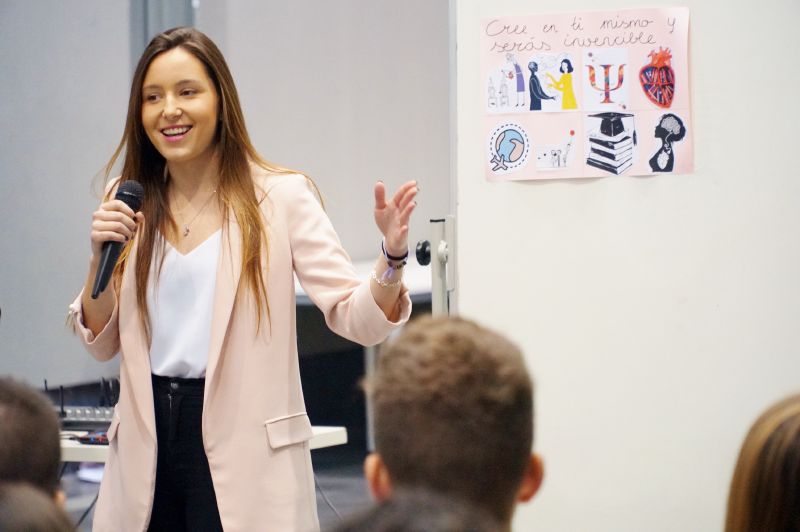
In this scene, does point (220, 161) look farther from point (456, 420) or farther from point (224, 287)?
point (456, 420)

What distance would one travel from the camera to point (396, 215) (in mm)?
1796

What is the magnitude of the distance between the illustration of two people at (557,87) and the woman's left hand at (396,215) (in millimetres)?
815

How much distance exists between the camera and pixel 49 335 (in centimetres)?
450

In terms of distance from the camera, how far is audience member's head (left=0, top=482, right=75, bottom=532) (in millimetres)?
883

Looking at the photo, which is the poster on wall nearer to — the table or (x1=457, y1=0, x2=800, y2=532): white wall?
(x1=457, y1=0, x2=800, y2=532): white wall

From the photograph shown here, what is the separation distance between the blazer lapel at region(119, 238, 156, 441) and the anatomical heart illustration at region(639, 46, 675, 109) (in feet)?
4.12

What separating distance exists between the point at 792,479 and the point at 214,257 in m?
1.16

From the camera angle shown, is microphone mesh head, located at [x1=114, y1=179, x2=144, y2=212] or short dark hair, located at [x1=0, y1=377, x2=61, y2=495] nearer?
Answer: short dark hair, located at [x1=0, y1=377, x2=61, y2=495]

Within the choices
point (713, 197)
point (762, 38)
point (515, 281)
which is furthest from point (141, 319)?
point (762, 38)

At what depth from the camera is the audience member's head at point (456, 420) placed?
3.48 ft

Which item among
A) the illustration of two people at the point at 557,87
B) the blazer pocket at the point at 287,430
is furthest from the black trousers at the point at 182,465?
the illustration of two people at the point at 557,87

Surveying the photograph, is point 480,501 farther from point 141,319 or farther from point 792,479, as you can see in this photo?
point 141,319

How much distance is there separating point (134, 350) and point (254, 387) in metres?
0.23

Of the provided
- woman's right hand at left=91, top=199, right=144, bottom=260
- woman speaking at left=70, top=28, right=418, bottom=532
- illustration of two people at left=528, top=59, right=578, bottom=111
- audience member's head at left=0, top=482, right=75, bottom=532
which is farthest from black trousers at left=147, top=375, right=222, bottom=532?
illustration of two people at left=528, top=59, right=578, bottom=111
